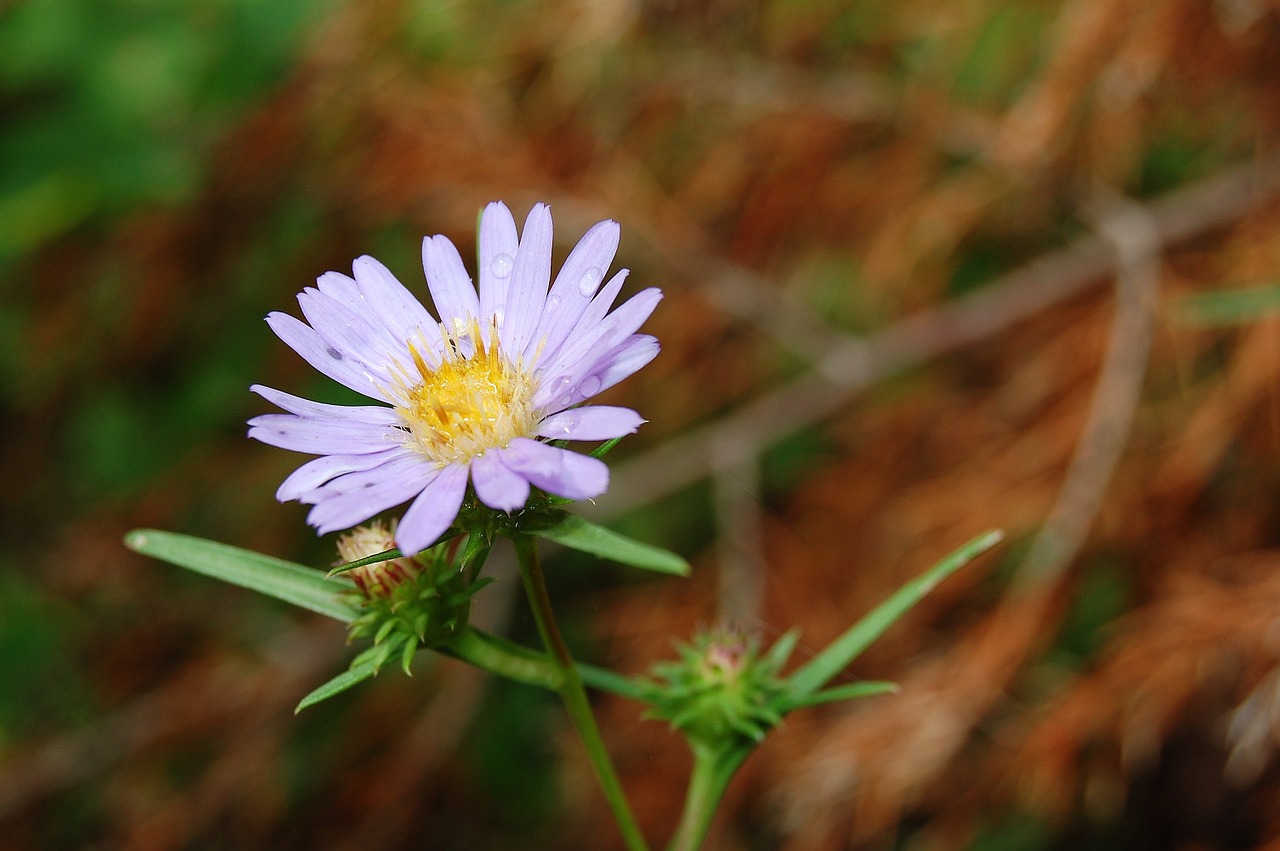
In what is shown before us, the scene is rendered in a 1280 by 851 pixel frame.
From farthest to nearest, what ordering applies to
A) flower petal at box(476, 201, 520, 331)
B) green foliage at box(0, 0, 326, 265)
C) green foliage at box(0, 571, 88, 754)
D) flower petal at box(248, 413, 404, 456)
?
1. green foliage at box(0, 0, 326, 265)
2. green foliage at box(0, 571, 88, 754)
3. flower petal at box(476, 201, 520, 331)
4. flower petal at box(248, 413, 404, 456)

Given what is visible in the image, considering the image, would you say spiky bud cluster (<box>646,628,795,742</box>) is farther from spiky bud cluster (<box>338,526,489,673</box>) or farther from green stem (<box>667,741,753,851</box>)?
spiky bud cluster (<box>338,526,489,673</box>)

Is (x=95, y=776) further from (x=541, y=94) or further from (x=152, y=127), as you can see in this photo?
(x=541, y=94)

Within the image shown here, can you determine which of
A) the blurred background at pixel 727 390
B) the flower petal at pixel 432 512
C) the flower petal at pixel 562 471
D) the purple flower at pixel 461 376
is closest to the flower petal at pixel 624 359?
the purple flower at pixel 461 376

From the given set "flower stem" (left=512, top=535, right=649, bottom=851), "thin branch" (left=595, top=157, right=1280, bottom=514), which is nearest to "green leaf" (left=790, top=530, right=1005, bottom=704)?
"flower stem" (left=512, top=535, right=649, bottom=851)

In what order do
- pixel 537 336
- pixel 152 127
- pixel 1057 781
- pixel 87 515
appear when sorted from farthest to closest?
pixel 87 515
pixel 152 127
pixel 1057 781
pixel 537 336

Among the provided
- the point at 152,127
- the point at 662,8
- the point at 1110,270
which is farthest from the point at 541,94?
the point at 1110,270

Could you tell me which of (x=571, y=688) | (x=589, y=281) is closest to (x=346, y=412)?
(x=589, y=281)
